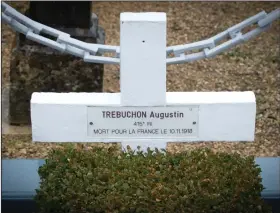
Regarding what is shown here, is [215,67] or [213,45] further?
[215,67]

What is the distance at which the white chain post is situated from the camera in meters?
5.76

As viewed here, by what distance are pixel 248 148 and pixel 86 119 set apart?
3.00m

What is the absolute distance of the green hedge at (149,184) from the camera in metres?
5.58

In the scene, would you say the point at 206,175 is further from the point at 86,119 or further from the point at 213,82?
the point at 213,82

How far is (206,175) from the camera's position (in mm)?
5738

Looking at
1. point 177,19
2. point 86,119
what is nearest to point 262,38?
point 177,19

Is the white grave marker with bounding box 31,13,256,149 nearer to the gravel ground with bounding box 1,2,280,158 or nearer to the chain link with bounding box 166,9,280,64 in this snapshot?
the chain link with bounding box 166,9,280,64

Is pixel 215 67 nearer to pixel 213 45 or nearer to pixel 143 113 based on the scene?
pixel 213 45

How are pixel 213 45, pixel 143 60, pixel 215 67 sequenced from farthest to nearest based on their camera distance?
1. pixel 215 67
2. pixel 213 45
3. pixel 143 60

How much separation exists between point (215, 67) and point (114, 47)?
349 cm

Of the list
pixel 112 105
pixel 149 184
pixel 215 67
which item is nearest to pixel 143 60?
pixel 112 105

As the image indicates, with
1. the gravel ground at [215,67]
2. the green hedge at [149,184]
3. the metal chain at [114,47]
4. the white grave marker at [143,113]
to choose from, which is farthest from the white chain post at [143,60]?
the gravel ground at [215,67]

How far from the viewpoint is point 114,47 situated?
6.86 m

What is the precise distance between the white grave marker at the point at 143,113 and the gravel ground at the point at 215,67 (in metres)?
2.27
